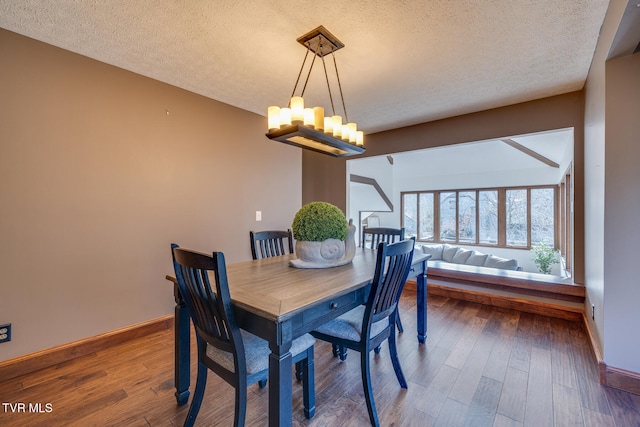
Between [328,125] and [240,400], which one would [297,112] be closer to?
[328,125]

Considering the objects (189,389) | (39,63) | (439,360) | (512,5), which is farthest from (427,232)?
(39,63)

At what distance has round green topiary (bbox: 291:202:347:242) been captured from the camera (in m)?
1.79

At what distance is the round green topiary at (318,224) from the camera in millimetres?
1788

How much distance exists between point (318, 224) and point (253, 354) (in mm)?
815

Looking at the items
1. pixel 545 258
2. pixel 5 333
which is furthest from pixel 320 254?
pixel 545 258

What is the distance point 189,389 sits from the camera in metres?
1.73

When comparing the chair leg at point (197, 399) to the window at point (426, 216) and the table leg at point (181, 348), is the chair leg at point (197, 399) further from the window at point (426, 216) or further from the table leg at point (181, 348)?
the window at point (426, 216)

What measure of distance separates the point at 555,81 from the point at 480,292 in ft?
7.52

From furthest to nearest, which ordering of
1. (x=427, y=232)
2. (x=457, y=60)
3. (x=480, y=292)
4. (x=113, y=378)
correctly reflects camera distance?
(x=427, y=232)
(x=480, y=292)
(x=457, y=60)
(x=113, y=378)

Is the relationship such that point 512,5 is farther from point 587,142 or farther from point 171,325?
point 171,325

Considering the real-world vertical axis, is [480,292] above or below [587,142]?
below

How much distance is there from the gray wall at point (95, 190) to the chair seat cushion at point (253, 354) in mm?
1510

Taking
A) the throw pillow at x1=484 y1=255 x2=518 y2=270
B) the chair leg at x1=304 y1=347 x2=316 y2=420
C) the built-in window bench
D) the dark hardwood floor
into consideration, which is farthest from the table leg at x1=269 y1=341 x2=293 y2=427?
the throw pillow at x1=484 y1=255 x2=518 y2=270

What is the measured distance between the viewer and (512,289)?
3.13m
